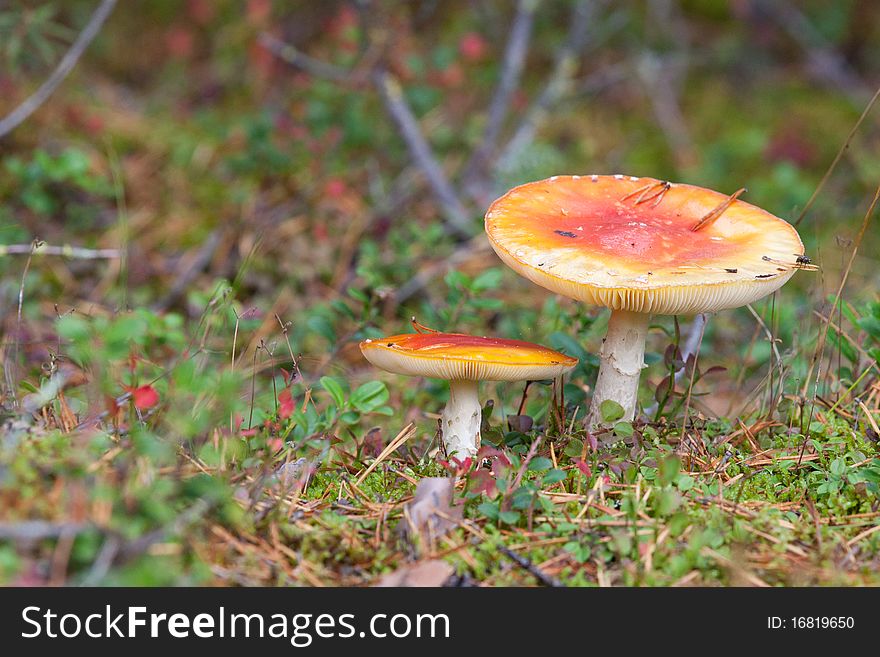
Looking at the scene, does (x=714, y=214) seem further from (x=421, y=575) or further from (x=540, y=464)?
(x=421, y=575)

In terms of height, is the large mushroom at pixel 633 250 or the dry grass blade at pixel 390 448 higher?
the large mushroom at pixel 633 250

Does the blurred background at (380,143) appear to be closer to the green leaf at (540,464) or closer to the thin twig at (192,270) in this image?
the thin twig at (192,270)

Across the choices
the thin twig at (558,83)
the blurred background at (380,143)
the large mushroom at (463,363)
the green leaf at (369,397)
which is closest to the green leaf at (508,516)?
the large mushroom at (463,363)

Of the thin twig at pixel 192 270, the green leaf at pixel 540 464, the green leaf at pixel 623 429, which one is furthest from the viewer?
the thin twig at pixel 192 270

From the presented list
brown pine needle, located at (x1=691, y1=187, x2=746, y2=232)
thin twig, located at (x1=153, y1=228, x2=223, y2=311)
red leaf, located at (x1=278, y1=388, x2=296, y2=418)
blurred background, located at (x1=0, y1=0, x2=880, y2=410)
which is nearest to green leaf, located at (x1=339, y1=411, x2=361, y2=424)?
red leaf, located at (x1=278, y1=388, x2=296, y2=418)

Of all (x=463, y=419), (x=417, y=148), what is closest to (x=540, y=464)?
(x=463, y=419)

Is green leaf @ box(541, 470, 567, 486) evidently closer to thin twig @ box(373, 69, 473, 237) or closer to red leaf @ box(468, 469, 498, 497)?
red leaf @ box(468, 469, 498, 497)
